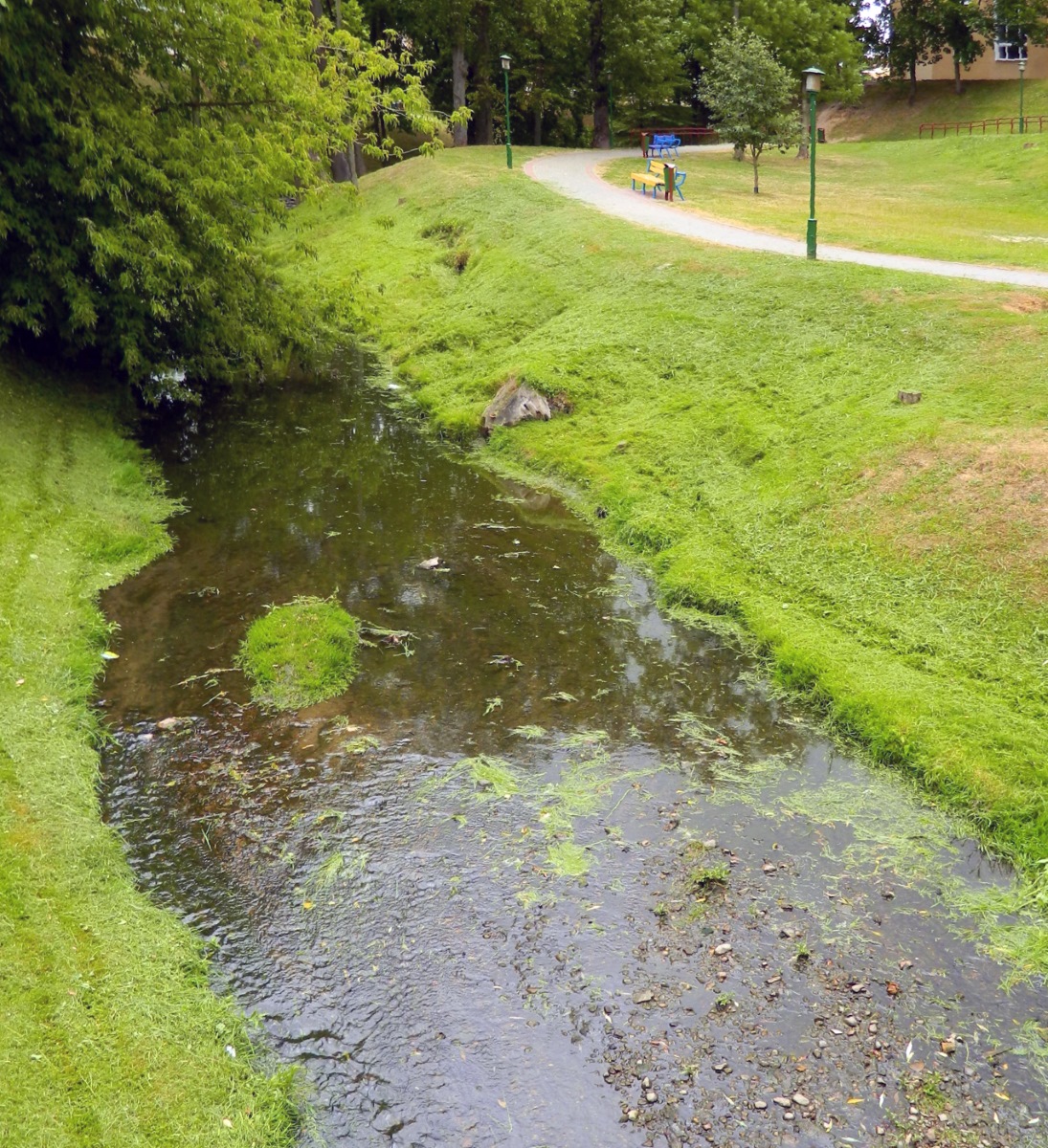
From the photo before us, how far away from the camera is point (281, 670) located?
470 inches

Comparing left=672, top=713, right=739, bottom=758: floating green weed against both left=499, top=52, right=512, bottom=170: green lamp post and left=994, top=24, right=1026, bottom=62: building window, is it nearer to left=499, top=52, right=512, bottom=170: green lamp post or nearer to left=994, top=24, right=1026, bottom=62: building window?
left=499, top=52, right=512, bottom=170: green lamp post

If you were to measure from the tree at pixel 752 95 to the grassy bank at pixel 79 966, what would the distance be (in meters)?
31.6

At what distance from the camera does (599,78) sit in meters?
47.9

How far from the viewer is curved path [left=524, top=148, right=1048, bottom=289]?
69.8 feet

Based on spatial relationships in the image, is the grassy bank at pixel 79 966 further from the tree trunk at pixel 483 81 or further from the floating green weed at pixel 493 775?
the tree trunk at pixel 483 81

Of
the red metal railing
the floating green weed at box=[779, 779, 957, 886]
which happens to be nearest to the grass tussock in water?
the floating green weed at box=[779, 779, 957, 886]

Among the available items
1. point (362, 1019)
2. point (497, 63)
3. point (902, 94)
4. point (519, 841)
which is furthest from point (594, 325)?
point (902, 94)

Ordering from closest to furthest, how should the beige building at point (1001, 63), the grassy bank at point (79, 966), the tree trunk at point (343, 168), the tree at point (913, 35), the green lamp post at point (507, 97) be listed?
the grassy bank at point (79, 966), the green lamp post at point (507, 97), the tree trunk at point (343, 168), the beige building at point (1001, 63), the tree at point (913, 35)

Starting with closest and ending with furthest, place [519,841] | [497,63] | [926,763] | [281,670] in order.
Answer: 1. [519,841]
2. [926,763]
3. [281,670]
4. [497,63]

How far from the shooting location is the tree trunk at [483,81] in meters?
43.8

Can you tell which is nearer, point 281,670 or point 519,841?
point 519,841

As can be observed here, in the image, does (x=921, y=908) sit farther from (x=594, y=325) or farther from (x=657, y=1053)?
(x=594, y=325)

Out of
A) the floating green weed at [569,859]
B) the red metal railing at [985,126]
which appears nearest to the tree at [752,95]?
the red metal railing at [985,126]

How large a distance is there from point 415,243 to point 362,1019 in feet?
96.5
